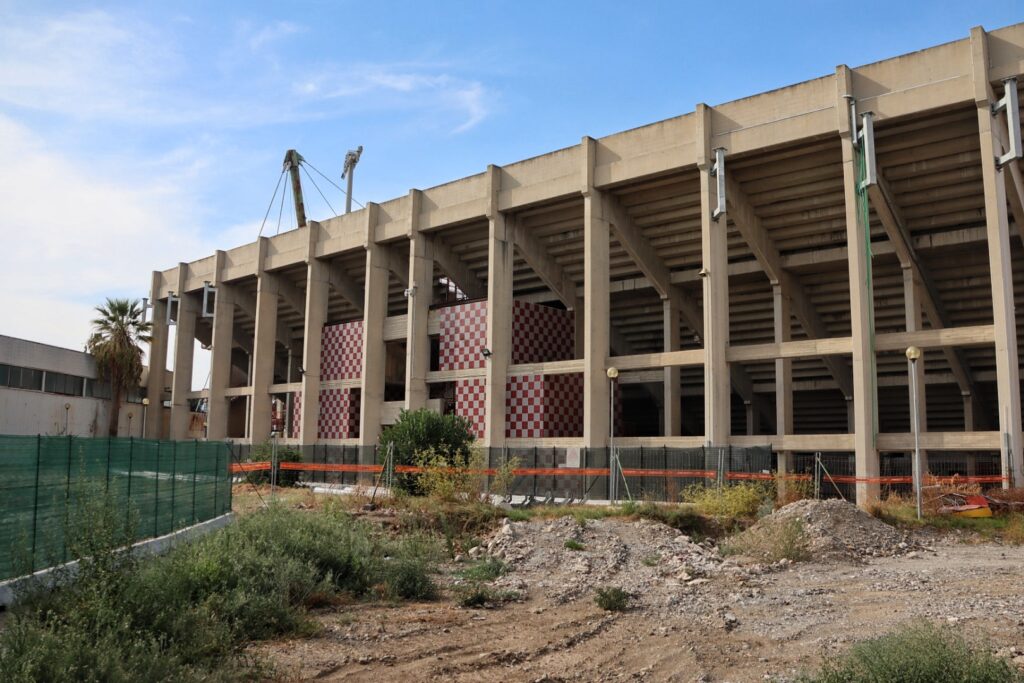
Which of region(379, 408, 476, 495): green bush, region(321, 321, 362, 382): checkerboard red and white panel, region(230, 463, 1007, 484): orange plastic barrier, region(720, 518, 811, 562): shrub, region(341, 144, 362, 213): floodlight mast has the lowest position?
region(720, 518, 811, 562): shrub

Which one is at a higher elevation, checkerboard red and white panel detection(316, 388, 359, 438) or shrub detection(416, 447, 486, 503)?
checkerboard red and white panel detection(316, 388, 359, 438)

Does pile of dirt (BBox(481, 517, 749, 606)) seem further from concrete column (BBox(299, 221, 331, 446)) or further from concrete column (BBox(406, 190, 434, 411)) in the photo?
concrete column (BBox(299, 221, 331, 446))

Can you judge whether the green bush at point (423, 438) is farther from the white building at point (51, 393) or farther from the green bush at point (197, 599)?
the white building at point (51, 393)

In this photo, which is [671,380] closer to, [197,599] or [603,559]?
[603,559]

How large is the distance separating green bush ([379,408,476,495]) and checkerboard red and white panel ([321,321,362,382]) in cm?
1411

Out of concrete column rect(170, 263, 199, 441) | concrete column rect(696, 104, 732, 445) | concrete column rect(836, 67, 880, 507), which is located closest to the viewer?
concrete column rect(836, 67, 880, 507)

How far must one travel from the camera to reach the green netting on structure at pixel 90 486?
396 inches

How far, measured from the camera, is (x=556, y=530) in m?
18.6

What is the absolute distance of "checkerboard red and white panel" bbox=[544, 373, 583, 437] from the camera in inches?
1305

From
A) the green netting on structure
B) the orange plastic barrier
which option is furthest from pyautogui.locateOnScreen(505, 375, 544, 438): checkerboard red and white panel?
the green netting on structure

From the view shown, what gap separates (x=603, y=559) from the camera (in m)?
16.6

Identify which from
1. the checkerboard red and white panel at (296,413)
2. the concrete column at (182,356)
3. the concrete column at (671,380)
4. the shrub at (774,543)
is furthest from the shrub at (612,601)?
the concrete column at (182,356)

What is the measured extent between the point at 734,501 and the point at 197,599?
45.6ft

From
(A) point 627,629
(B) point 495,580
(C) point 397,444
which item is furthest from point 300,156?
(A) point 627,629
